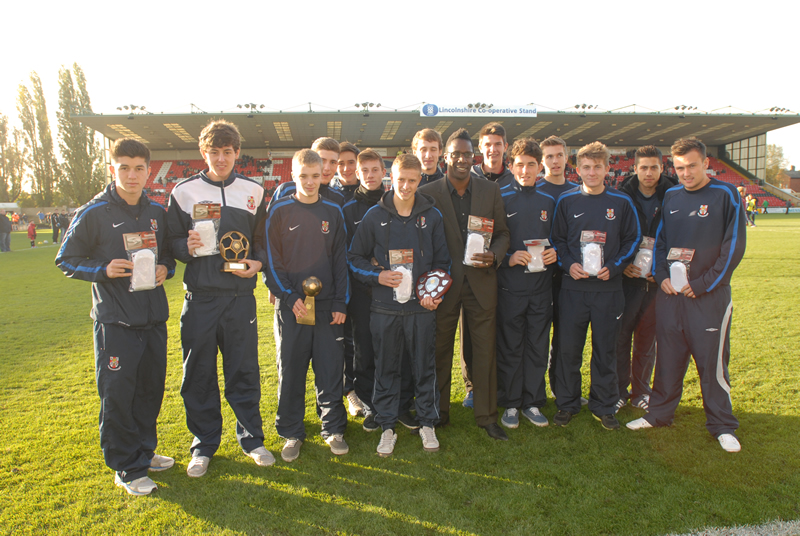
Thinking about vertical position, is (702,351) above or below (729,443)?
above

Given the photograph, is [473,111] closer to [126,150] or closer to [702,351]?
[702,351]

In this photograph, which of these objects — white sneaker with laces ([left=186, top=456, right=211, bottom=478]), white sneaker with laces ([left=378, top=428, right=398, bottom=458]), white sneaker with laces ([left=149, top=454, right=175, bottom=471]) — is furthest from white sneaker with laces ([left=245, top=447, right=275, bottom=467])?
white sneaker with laces ([left=378, top=428, right=398, bottom=458])

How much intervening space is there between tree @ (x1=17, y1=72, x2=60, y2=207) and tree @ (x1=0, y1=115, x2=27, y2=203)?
11.5 ft

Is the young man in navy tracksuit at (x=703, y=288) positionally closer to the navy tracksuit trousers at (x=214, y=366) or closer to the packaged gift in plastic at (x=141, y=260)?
the navy tracksuit trousers at (x=214, y=366)

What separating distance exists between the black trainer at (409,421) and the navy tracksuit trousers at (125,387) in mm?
1970

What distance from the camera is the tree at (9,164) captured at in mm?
50906

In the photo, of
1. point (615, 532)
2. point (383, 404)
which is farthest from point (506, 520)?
point (383, 404)

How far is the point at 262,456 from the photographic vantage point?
3.32m

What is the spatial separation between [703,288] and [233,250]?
142 inches

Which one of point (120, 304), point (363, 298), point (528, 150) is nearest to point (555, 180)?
point (528, 150)

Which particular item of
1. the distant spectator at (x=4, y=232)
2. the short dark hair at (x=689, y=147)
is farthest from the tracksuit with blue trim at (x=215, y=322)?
the distant spectator at (x=4, y=232)

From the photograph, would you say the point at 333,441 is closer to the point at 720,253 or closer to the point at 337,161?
the point at 337,161

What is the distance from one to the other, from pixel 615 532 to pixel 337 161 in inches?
141

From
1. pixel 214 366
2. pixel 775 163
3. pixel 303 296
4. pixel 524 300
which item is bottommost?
pixel 214 366
